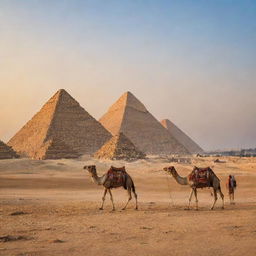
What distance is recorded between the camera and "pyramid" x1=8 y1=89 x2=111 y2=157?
6581 cm

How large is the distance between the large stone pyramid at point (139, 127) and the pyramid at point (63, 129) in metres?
18.5

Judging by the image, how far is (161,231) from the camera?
24.1 feet

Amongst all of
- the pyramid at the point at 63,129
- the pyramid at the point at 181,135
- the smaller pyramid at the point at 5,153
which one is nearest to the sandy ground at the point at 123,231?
the smaller pyramid at the point at 5,153

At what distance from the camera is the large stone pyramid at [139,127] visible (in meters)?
91.3

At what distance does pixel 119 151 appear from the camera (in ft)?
151

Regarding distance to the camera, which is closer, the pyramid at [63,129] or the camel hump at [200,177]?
the camel hump at [200,177]

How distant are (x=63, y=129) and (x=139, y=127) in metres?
31.2

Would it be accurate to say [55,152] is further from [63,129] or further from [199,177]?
[199,177]

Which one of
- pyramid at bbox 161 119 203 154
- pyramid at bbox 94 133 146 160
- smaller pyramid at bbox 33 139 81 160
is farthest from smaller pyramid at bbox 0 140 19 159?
pyramid at bbox 161 119 203 154

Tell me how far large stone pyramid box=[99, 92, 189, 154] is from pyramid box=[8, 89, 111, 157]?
60.6ft

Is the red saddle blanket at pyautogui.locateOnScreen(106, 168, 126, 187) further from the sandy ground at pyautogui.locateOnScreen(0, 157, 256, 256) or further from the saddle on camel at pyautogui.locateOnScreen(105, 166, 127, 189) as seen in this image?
the sandy ground at pyautogui.locateOnScreen(0, 157, 256, 256)

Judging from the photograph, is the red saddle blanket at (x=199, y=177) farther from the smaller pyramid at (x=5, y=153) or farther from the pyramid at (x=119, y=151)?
the pyramid at (x=119, y=151)

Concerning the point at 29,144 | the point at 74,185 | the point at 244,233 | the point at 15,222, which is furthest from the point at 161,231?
the point at 29,144

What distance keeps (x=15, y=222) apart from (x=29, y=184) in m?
12.7
